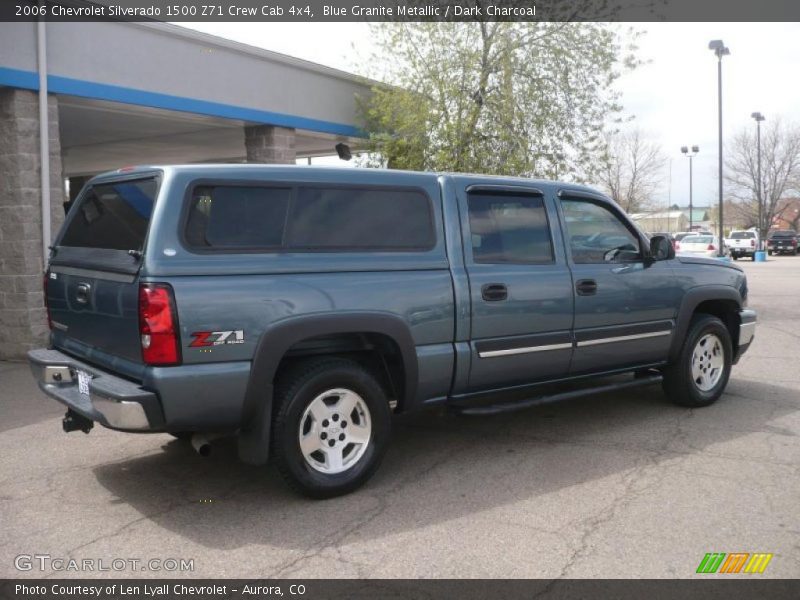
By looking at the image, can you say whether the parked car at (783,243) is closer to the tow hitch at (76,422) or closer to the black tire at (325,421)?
the black tire at (325,421)

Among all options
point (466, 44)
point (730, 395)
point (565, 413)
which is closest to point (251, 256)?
point (565, 413)

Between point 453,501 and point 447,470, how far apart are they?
0.59m

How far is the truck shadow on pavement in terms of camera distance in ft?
14.0

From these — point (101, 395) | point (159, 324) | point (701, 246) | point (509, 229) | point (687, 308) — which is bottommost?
point (101, 395)

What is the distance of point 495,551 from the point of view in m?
3.88

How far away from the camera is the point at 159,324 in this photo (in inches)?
157

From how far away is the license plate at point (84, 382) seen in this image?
444 centimetres

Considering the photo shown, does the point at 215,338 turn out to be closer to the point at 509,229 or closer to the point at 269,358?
the point at 269,358

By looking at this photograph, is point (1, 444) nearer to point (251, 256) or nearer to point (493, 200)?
point (251, 256)

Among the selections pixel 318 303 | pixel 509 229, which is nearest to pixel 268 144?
pixel 509 229

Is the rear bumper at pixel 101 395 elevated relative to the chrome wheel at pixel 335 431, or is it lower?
elevated

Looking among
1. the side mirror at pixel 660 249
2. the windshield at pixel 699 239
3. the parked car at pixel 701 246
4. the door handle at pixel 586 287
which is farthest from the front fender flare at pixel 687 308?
the windshield at pixel 699 239

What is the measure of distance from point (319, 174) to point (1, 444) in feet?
10.6

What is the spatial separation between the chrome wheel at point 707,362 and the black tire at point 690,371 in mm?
11
